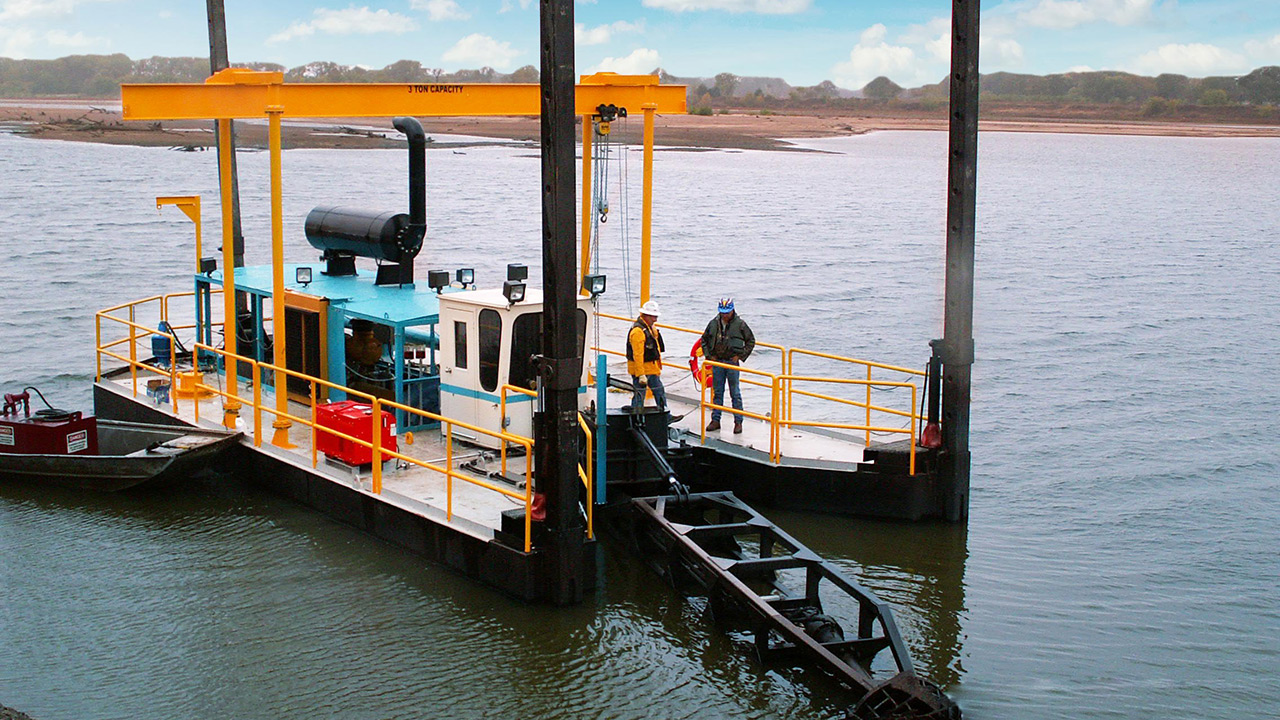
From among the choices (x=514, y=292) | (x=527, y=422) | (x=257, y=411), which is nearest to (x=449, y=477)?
(x=527, y=422)

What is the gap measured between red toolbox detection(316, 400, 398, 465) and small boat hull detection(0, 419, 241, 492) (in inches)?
66.4

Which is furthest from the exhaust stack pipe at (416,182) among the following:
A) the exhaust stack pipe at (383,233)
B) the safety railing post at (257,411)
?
the safety railing post at (257,411)

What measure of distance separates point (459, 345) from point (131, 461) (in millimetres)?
4370

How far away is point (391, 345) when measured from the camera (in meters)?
15.9

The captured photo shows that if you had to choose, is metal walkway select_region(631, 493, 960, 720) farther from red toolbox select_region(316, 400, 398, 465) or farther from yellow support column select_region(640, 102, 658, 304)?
yellow support column select_region(640, 102, 658, 304)

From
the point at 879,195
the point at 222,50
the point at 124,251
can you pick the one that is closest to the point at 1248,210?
the point at 879,195

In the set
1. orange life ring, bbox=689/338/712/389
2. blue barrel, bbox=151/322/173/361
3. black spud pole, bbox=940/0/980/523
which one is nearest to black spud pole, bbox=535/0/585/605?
orange life ring, bbox=689/338/712/389

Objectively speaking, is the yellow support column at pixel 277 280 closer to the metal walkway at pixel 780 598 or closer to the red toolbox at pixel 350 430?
the red toolbox at pixel 350 430

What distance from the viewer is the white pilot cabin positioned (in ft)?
45.8

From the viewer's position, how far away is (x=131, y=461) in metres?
15.4

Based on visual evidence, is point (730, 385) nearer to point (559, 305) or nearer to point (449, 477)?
point (449, 477)

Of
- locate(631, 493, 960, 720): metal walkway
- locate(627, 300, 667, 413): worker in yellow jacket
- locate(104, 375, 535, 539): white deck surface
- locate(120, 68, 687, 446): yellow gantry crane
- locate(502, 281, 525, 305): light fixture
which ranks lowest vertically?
locate(631, 493, 960, 720): metal walkway

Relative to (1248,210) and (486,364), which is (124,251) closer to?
(486,364)

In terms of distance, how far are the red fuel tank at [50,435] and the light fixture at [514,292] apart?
606cm
